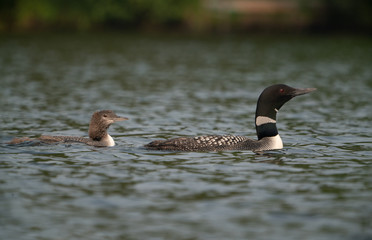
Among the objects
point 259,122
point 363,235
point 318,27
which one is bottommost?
point 363,235

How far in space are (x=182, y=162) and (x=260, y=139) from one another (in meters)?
1.45

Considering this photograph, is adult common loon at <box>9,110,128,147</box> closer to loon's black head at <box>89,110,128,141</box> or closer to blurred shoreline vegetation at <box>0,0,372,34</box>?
loon's black head at <box>89,110,128,141</box>

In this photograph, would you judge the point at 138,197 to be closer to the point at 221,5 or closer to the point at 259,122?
the point at 259,122

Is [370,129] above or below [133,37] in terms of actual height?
below

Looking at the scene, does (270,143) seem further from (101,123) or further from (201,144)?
(101,123)

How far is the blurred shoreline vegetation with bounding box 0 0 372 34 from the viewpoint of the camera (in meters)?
40.8

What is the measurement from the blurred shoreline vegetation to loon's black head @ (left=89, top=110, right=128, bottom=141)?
31.5 m

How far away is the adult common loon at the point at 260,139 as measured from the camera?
9.40 meters

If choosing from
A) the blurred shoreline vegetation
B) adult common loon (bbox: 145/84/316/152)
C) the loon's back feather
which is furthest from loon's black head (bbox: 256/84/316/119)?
the blurred shoreline vegetation

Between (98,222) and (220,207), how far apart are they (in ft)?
3.96

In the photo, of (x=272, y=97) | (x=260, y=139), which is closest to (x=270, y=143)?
(x=260, y=139)

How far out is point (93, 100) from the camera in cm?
1616

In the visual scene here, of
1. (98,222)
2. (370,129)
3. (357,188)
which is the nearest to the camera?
(98,222)

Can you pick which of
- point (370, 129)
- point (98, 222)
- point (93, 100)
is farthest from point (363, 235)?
point (93, 100)
